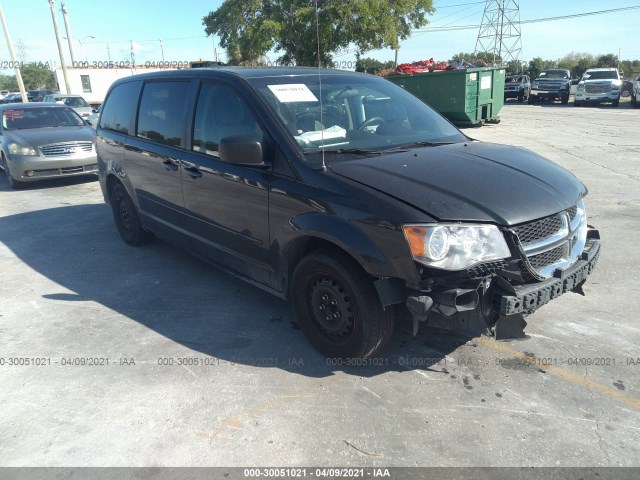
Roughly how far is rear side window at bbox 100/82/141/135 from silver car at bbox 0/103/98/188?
4.20 metres

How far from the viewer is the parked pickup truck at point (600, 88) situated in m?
26.8

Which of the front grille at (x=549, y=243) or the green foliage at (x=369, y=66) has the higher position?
the green foliage at (x=369, y=66)

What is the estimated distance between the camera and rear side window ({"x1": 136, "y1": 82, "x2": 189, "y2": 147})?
434cm

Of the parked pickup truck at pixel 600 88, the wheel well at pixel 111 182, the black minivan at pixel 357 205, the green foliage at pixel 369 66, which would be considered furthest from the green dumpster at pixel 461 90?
the parked pickup truck at pixel 600 88

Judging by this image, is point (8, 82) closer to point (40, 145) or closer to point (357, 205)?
point (40, 145)

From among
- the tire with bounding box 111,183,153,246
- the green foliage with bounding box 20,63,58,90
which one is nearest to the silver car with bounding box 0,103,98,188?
the tire with bounding box 111,183,153,246

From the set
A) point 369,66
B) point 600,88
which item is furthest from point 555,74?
point 369,66

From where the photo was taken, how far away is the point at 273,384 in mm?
3152

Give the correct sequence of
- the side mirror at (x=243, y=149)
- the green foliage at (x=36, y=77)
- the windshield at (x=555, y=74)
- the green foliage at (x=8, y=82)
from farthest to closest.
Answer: the green foliage at (x=8, y=82)
the green foliage at (x=36, y=77)
the windshield at (x=555, y=74)
the side mirror at (x=243, y=149)

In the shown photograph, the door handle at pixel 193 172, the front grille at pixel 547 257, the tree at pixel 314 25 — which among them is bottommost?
the front grille at pixel 547 257

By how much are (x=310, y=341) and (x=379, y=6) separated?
23359 mm

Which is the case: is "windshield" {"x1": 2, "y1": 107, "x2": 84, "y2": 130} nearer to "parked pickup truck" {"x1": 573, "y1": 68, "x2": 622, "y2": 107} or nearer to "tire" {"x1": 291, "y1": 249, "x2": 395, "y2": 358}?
"tire" {"x1": 291, "y1": 249, "x2": 395, "y2": 358}

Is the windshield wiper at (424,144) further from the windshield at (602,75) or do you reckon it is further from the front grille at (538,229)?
the windshield at (602,75)

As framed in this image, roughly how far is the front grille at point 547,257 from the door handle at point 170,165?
3.02 metres
